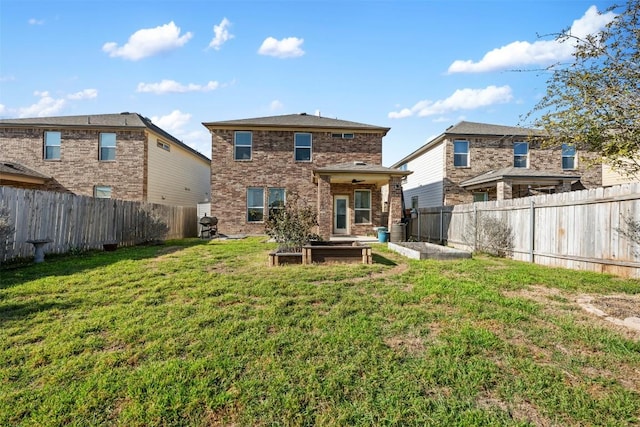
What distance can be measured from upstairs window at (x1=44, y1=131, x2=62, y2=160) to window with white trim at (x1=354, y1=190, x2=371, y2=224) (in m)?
15.7

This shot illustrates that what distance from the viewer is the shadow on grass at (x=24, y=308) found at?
3.99m

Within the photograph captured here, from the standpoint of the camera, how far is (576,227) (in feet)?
24.8

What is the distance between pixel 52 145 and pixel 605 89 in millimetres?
21900

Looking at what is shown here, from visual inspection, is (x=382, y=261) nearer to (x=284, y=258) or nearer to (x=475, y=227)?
(x=284, y=258)

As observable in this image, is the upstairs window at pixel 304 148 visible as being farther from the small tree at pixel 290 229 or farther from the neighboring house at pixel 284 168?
the small tree at pixel 290 229

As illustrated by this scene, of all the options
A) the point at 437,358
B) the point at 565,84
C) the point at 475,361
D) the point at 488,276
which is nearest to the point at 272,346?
the point at 437,358

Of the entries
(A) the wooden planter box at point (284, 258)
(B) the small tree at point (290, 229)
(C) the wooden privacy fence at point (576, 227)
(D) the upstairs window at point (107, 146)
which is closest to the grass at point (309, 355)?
(C) the wooden privacy fence at point (576, 227)

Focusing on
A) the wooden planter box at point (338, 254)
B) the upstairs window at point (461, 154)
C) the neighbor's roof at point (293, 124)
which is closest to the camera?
the wooden planter box at point (338, 254)

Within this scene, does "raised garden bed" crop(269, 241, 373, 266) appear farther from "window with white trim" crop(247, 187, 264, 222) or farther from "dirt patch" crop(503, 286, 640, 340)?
"window with white trim" crop(247, 187, 264, 222)

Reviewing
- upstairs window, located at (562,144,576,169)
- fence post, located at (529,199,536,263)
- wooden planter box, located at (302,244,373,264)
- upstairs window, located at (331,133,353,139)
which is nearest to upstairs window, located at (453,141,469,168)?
upstairs window, located at (562,144,576,169)

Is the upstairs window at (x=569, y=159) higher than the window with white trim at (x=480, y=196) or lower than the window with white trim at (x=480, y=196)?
higher

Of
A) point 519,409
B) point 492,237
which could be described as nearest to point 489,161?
point 492,237

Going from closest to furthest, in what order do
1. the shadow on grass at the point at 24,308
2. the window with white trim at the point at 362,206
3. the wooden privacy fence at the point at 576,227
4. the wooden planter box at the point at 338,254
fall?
the shadow on grass at the point at 24,308
the wooden privacy fence at the point at 576,227
the wooden planter box at the point at 338,254
the window with white trim at the point at 362,206

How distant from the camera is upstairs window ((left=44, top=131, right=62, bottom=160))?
16547 mm
